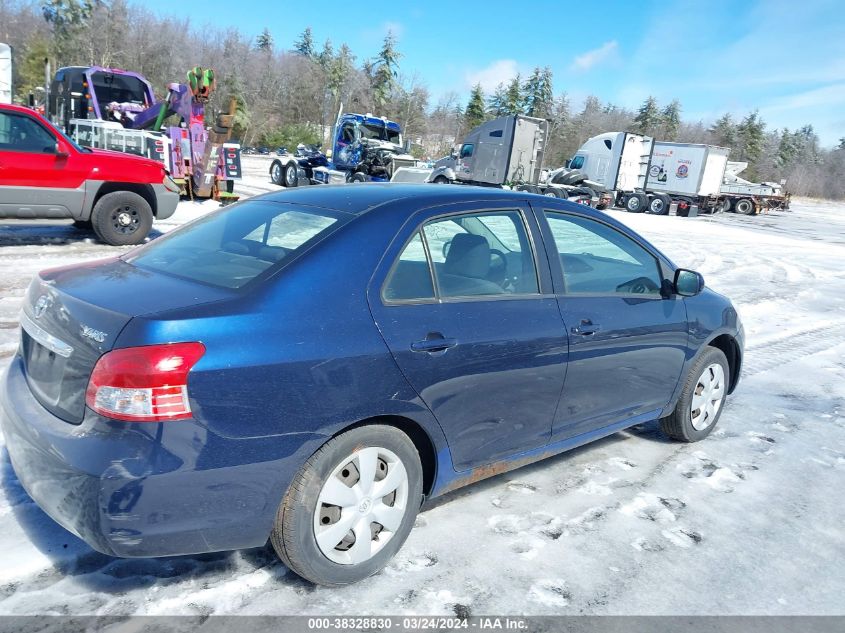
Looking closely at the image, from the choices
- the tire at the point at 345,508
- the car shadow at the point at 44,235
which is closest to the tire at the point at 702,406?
the tire at the point at 345,508

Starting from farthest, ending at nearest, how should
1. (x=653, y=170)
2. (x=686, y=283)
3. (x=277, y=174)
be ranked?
(x=653, y=170) < (x=277, y=174) < (x=686, y=283)

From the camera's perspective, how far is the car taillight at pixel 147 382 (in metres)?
Answer: 2.20

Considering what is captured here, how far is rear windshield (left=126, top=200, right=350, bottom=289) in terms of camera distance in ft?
9.08

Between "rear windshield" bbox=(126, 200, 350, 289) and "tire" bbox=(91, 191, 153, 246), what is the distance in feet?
21.2

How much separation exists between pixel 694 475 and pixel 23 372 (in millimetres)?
3734

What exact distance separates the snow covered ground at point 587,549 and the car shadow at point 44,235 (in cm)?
446

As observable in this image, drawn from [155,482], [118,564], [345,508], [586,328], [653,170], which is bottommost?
[118,564]

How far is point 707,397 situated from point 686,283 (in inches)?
37.7

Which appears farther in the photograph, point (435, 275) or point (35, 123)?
point (35, 123)

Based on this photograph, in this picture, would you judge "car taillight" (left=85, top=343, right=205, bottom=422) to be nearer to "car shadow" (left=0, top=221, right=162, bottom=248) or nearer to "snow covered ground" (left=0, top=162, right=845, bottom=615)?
"snow covered ground" (left=0, top=162, right=845, bottom=615)

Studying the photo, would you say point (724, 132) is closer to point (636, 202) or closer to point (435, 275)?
point (636, 202)

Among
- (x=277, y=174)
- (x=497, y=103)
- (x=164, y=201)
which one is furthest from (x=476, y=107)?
(x=164, y=201)

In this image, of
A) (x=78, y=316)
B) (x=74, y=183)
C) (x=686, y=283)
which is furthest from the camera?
(x=74, y=183)

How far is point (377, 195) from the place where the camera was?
126 inches
